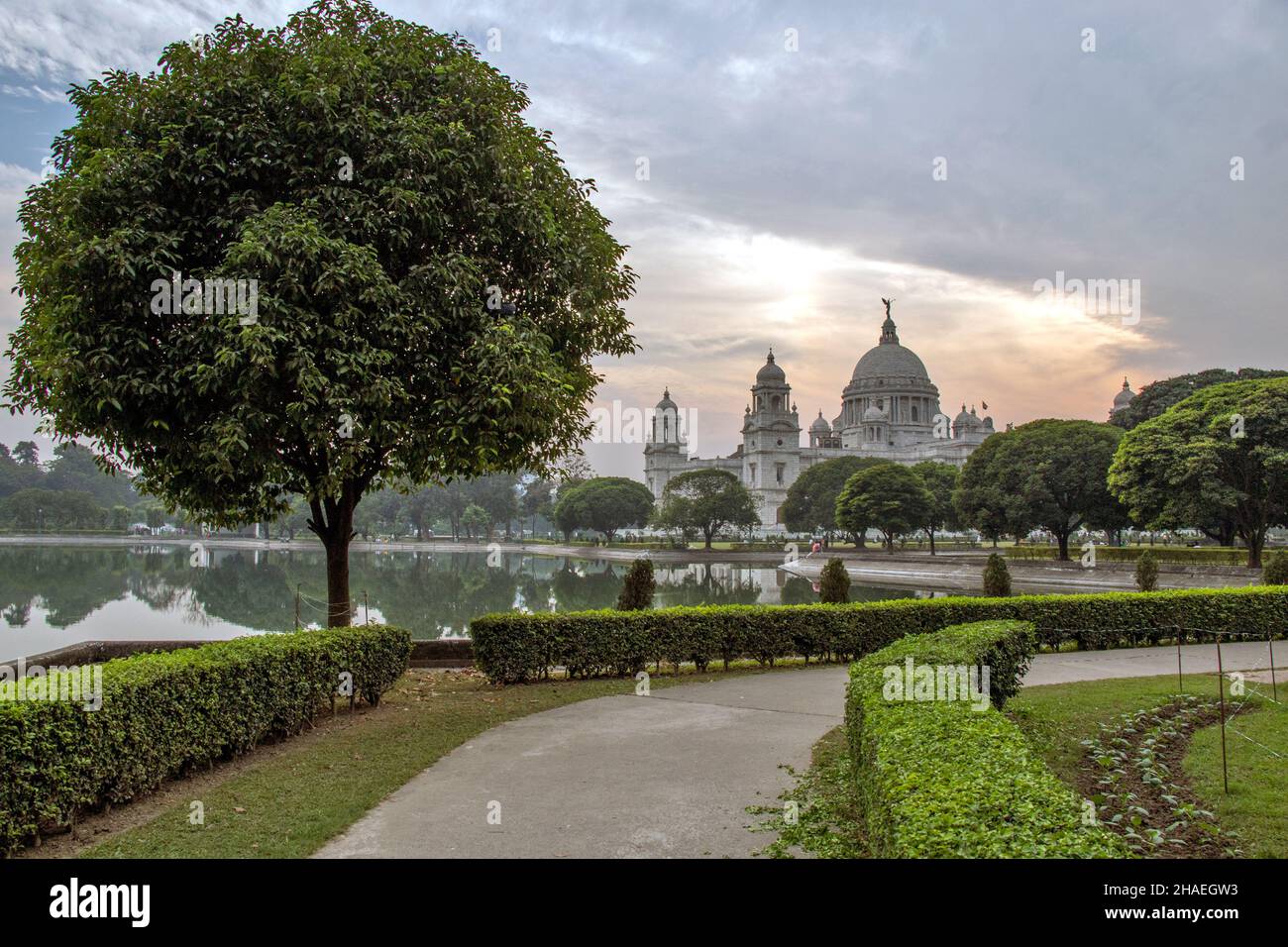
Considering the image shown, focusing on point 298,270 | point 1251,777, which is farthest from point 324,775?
point 1251,777

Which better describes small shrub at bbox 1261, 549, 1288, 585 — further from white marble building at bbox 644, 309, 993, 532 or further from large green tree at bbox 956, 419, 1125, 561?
white marble building at bbox 644, 309, 993, 532

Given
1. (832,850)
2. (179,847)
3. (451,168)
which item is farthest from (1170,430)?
(179,847)

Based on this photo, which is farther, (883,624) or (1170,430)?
(1170,430)

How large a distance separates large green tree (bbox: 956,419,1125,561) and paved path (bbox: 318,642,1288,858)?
42.9 m

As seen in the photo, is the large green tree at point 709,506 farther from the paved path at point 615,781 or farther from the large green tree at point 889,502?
the paved path at point 615,781

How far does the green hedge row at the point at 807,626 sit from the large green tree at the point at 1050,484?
32.5 m

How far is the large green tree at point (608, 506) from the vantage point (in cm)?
8506

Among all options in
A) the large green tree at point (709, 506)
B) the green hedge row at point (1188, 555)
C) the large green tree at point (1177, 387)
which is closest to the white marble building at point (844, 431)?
the large green tree at point (709, 506)

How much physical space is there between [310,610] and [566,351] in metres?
25.1

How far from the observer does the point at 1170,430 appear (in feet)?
131

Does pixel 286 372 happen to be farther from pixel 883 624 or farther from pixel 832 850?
pixel 883 624

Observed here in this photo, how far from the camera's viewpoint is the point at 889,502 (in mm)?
65375

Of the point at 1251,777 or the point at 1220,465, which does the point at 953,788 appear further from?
the point at 1220,465

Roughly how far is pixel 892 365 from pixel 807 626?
120 metres
